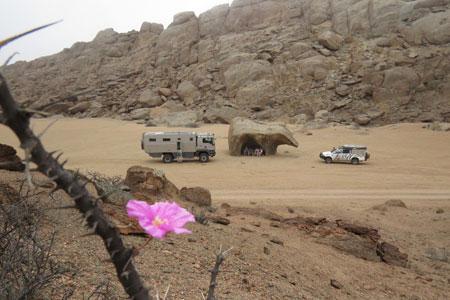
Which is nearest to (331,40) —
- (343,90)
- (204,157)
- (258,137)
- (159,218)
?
(343,90)

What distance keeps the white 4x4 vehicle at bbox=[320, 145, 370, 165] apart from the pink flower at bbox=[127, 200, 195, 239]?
862 inches

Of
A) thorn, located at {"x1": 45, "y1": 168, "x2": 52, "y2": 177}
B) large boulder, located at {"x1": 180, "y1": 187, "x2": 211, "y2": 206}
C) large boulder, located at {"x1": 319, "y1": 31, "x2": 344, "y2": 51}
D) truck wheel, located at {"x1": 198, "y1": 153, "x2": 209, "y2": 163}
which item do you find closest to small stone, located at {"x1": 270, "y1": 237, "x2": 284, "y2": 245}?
large boulder, located at {"x1": 180, "y1": 187, "x2": 211, "y2": 206}

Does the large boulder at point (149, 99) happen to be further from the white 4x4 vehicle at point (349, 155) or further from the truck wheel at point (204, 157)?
the white 4x4 vehicle at point (349, 155)

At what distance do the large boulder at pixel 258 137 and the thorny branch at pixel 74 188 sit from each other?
23.2 metres

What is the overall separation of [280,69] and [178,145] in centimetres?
2022

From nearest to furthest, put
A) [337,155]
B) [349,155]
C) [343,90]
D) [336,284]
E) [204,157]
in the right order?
1. [336,284]
2. [349,155]
3. [337,155]
4. [204,157]
5. [343,90]

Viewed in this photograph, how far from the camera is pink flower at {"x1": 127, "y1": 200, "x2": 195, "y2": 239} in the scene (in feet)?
2.91

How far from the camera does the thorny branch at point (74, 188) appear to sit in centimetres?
75

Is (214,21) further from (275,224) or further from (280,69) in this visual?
(275,224)

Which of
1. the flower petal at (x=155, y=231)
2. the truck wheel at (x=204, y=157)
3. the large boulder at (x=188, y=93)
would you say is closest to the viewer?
the flower petal at (x=155, y=231)

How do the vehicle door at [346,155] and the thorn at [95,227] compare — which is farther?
the vehicle door at [346,155]

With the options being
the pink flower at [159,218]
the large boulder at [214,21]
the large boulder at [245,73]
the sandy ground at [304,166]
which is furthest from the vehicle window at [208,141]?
the large boulder at [214,21]

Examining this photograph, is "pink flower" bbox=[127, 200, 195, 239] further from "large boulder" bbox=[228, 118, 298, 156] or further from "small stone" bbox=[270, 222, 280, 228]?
"large boulder" bbox=[228, 118, 298, 156]

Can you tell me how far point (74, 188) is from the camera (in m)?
0.86
